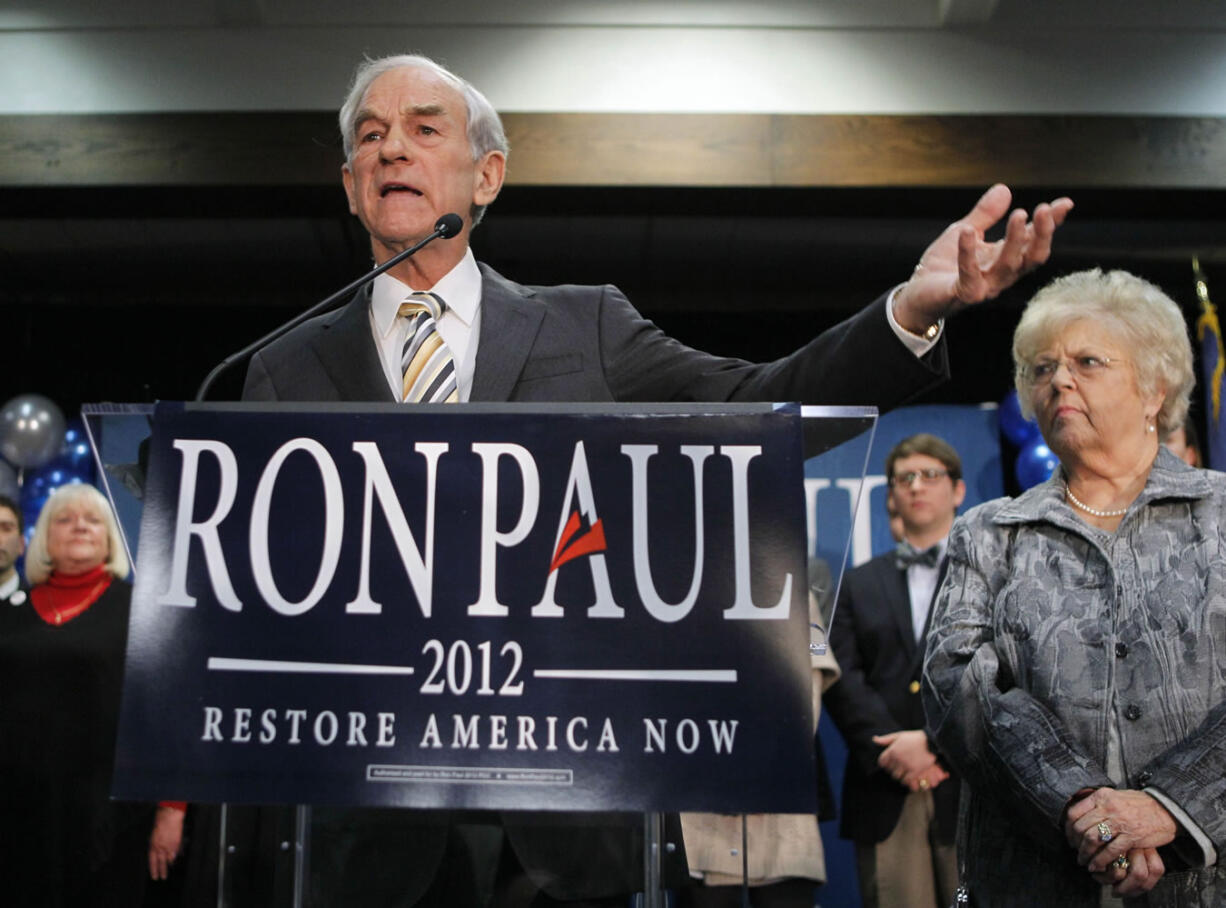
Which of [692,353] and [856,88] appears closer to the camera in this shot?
[692,353]

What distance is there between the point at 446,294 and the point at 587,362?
0.65ft

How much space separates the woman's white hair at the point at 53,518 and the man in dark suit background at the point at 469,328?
2039mm

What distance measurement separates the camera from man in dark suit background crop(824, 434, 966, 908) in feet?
9.58

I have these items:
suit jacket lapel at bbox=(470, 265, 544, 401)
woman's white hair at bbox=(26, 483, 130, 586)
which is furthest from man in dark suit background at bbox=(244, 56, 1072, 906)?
woman's white hair at bbox=(26, 483, 130, 586)

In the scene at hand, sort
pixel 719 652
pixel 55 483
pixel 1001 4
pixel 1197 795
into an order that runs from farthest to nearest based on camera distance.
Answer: pixel 55 483
pixel 1001 4
pixel 1197 795
pixel 719 652

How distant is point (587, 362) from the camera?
1.45 metres

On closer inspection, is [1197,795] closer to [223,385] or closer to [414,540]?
[414,540]

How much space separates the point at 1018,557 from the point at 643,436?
0.87 metres

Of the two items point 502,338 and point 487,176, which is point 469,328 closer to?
point 502,338

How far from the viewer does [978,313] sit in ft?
17.7

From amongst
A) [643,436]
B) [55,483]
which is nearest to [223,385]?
[55,483]

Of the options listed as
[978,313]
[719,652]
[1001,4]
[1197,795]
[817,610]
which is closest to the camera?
[719,652]

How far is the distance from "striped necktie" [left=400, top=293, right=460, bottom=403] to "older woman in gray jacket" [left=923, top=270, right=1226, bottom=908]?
2.71ft

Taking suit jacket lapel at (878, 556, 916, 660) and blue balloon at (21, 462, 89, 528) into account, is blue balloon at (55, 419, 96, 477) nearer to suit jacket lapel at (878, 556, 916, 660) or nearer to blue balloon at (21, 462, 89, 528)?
blue balloon at (21, 462, 89, 528)
